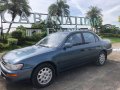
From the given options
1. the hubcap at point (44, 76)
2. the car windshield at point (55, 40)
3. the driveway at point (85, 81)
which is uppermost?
the car windshield at point (55, 40)

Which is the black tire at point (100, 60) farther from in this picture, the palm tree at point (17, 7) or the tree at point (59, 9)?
the tree at point (59, 9)

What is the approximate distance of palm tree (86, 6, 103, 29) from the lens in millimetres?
35284

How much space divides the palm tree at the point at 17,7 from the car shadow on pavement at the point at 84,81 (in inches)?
703

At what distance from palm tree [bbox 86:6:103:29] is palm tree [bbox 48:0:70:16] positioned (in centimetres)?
839

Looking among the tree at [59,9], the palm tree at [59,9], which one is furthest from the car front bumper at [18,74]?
the palm tree at [59,9]

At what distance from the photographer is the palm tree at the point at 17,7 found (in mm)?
21609

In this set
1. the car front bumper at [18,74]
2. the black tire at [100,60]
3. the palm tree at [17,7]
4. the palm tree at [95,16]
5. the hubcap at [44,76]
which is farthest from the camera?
the palm tree at [95,16]

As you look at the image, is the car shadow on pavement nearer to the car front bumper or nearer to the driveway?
the driveway

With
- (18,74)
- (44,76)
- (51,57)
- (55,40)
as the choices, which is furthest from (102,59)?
(18,74)

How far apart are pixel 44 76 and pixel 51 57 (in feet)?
1.87

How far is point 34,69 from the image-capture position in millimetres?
4402

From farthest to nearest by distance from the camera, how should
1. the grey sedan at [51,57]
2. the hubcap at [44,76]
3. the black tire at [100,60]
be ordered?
the black tire at [100,60] < the hubcap at [44,76] < the grey sedan at [51,57]

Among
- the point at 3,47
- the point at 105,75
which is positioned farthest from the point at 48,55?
the point at 3,47

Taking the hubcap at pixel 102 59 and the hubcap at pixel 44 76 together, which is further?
the hubcap at pixel 102 59
